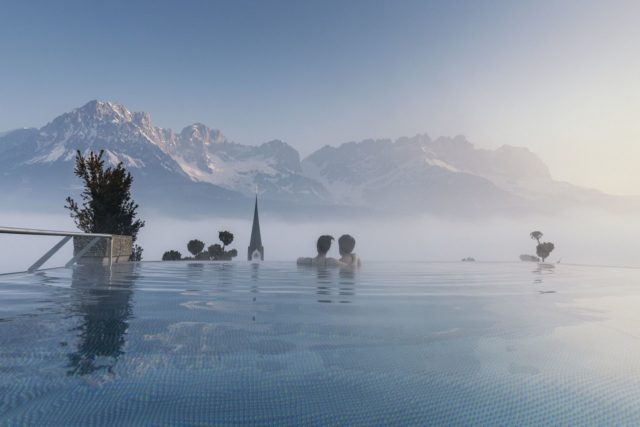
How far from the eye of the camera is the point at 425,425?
238 centimetres

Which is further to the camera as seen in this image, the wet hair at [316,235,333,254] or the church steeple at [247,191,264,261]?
the church steeple at [247,191,264,261]

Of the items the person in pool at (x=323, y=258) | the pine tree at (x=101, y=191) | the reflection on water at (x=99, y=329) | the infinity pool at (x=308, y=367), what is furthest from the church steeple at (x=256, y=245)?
the infinity pool at (x=308, y=367)

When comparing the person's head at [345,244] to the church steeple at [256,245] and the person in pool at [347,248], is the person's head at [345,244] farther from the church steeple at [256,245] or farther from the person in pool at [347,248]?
the church steeple at [256,245]

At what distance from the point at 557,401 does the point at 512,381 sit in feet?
1.27

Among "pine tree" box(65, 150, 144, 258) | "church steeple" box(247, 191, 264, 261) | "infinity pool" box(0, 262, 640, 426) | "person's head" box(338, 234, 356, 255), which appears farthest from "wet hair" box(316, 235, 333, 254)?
"church steeple" box(247, 191, 264, 261)

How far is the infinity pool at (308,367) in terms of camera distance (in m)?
2.51

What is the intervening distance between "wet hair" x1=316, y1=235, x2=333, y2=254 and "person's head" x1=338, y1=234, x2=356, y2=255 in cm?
85

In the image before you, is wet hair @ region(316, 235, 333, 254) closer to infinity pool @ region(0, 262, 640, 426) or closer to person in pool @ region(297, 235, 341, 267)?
person in pool @ region(297, 235, 341, 267)

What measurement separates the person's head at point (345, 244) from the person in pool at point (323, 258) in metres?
0.76

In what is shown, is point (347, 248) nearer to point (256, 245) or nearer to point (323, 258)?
point (323, 258)

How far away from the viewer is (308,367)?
3402mm

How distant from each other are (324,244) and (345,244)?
1413 millimetres

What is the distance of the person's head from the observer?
1057 inches

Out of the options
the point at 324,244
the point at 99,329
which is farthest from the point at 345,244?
the point at 99,329
